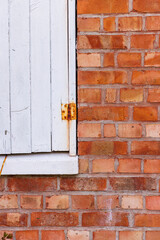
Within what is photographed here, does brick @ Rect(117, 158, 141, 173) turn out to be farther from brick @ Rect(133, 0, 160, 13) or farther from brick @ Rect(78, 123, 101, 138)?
brick @ Rect(133, 0, 160, 13)

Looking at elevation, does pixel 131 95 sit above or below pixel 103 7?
below

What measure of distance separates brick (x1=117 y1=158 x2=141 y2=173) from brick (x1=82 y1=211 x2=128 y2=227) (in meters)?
0.28

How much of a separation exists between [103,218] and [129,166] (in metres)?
0.37

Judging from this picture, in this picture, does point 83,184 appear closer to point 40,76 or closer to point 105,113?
point 105,113

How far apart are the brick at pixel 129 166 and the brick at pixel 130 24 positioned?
0.80 meters

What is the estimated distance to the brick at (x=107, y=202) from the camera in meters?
2.08

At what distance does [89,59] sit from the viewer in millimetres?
2006

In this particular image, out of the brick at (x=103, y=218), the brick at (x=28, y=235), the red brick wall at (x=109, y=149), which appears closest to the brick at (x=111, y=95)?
the red brick wall at (x=109, y=149)

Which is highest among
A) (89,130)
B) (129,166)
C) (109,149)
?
(89,130)

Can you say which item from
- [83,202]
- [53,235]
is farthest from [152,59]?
[53,235]

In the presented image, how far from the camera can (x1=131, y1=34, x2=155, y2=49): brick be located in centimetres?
199

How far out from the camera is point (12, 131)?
2.09m

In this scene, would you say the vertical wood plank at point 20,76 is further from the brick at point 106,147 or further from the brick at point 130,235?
the brick at point 130,235

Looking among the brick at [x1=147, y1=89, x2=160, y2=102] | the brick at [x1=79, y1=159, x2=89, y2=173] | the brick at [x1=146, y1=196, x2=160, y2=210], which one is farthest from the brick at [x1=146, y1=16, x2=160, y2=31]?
the brick at [x1=146, y1=196, x2=160, y2=210]
